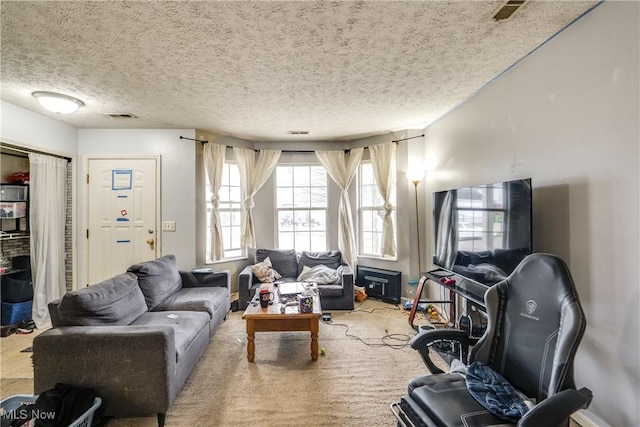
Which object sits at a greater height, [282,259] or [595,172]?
[595,172]

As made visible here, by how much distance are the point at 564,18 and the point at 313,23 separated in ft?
4.91

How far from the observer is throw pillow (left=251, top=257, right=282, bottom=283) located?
12.7ft

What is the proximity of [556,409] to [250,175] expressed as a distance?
4182mm

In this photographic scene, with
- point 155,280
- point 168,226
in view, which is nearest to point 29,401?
point 155,280

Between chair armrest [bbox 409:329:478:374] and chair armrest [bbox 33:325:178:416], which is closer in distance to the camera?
chair armrest [bbox 409:329:478:374]

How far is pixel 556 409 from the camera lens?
104 centimetres

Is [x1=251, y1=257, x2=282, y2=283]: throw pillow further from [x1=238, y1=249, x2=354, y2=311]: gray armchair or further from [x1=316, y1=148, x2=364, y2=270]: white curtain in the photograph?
[x1=316, y1=148, x2=364, y2=270]: white curtain

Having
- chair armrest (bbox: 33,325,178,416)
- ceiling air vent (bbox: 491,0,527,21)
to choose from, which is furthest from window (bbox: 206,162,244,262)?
ceiling air vent (bbox: 491,0,527,21)

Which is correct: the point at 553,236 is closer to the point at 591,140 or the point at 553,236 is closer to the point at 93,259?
the point at 591,140

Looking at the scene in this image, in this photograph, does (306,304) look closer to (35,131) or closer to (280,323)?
(280,323)

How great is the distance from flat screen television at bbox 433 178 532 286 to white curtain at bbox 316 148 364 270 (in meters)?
1.59

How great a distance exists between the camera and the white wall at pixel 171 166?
3881mm

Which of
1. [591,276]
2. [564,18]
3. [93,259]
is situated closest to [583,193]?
Answer: [591,276]

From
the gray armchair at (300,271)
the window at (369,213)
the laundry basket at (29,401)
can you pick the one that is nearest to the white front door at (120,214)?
the gray armchair at (300,271)
